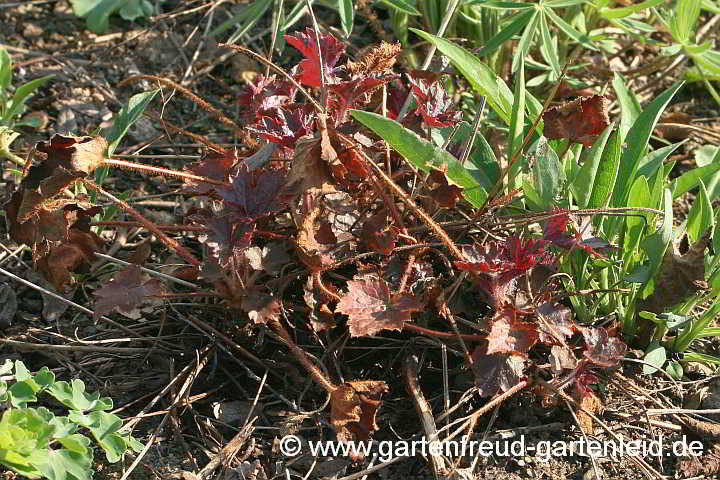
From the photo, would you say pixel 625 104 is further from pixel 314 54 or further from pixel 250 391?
pixel 250 391

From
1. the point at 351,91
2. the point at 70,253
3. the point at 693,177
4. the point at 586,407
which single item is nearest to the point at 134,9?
the point at 70,253

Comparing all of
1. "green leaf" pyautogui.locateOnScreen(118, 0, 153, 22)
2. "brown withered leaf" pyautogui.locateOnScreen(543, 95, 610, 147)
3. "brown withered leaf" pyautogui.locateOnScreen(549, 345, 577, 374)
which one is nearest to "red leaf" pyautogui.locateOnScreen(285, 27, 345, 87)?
"brown withered leaf" pyautogui.locateOnScreen(543, 95, 610, 147)

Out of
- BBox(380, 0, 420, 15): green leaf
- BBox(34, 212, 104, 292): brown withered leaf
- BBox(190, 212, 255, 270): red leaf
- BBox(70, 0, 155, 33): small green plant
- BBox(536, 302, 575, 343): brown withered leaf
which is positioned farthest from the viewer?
BBox(70, 0, 155, 33): small green plant

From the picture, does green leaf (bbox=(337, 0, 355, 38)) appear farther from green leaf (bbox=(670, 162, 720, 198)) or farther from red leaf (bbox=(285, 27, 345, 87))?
green leaf (bbox=(670, 162, 720, 198))

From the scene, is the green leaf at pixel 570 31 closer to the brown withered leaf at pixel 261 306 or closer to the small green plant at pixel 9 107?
the brown withered leaf at pixel 261 306

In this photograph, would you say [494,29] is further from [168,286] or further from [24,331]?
[24,331]

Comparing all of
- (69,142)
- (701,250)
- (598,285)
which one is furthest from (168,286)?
(701,250)
